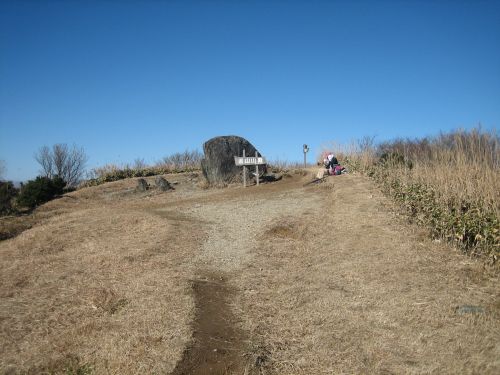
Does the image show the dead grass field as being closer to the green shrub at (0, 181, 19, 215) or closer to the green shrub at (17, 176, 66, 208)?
the green shrub at (0, 181, 19, 215)

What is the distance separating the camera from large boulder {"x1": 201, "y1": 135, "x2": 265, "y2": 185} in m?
16.5

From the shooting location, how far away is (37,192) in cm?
1603

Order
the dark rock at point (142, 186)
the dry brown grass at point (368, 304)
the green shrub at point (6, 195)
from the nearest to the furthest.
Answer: the dry brown grass at point (368, 304)
the green shrub at point (6, 195)
the dark rock at point (142, 186)

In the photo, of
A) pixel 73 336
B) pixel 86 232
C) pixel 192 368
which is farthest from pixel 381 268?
pixel 86 232

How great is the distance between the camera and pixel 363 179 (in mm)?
12148

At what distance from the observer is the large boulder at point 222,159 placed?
1647 centimetres

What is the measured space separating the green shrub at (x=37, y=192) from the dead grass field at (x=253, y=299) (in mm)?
7010

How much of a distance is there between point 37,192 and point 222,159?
A: 7118 mm

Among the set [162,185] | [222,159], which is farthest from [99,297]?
[222,159]

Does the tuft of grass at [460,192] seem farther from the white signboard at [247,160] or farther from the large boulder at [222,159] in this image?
the large boulder at [222,159]

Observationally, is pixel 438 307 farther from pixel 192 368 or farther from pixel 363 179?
pixel 363 179

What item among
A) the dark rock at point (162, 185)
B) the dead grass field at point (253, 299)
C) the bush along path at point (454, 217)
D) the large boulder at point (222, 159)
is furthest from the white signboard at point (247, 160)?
the bush along path at point (454, 217)

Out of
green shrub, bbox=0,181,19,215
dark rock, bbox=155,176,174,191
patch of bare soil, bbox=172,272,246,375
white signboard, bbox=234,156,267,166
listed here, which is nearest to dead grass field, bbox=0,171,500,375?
patch of bare soil, bbox=172,272,246,375

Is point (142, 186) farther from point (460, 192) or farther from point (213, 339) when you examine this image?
point (213, 339)
